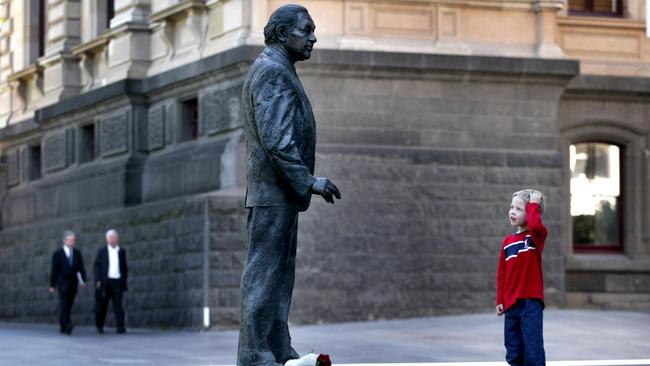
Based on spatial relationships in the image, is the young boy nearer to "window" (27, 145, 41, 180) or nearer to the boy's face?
the boy's face

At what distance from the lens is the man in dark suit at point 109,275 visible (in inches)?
1201

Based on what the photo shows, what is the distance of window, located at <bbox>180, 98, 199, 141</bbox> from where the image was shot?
1235 inches

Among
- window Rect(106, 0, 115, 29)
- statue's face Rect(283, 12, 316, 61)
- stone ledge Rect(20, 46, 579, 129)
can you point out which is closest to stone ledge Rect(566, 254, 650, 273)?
stone ledge Rect(20, 46, 579, 129)

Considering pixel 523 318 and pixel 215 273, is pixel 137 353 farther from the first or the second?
pixel 523 318

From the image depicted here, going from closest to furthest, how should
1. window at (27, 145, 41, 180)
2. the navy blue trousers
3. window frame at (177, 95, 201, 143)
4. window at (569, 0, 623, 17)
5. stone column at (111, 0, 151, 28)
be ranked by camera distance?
the navy blue trousers → window at (569, 0, 623, 17) → window frame at (177, 95, 201, 143) → stone column at (111, 0, 151, 28) → window at (27, 145, 41, 180)

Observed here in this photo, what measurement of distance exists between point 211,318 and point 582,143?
282 inches

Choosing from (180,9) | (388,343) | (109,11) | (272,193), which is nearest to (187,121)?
(180,9)

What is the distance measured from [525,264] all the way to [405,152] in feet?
45.0

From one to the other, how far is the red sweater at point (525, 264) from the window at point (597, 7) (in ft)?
53.7

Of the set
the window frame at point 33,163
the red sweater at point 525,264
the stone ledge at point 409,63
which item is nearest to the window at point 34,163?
the window frame at point 33,163

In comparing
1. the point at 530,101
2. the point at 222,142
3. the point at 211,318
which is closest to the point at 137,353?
the point at 211,318

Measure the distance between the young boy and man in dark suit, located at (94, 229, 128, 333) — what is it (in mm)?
16200

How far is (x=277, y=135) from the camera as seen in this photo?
12.6 metres

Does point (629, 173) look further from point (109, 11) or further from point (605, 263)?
point (109, 11)
